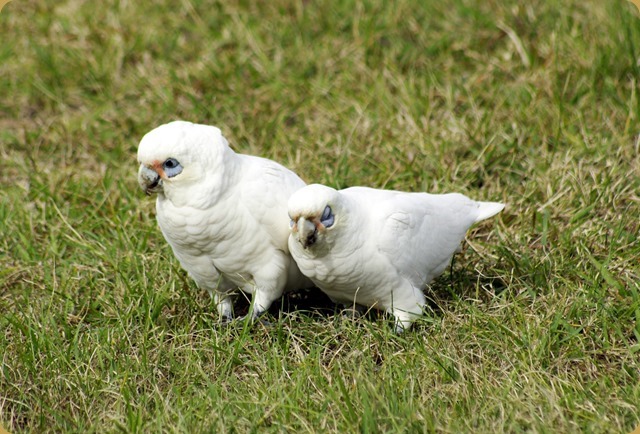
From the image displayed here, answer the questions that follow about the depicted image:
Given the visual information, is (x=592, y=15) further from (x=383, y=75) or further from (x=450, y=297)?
(x=450, y=297)

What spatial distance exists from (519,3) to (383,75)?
133 cm

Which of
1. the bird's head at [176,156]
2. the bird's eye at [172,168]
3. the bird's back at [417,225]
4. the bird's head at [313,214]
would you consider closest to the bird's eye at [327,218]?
the bird's head at [313,214]

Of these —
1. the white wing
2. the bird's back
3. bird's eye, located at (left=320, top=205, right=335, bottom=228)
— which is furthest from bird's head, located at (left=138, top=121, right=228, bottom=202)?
the bird's back

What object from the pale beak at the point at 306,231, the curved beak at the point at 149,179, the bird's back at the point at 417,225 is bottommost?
the bird's back at the point at 417,225

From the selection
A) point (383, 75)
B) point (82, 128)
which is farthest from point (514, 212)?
point (82, 128)

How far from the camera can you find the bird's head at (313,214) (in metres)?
3.49

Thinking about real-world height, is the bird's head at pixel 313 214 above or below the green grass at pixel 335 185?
above

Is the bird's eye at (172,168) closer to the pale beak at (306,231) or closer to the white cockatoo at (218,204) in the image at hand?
the white cockatoo at (218,204)

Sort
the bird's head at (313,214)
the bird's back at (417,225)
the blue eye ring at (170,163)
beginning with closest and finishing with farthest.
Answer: the bird's head at (313,214), the blue eye ring at (170,163), the bird's back at (417,225)

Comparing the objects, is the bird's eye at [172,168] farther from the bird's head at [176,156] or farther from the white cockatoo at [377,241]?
the white cockatoo at [377,241]

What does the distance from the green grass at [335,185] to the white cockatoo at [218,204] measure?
33cm

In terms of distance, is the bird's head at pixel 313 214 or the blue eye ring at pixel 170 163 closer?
the bird's head at pixel 313 214

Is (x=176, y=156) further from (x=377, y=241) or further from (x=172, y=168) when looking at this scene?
(x=377, y=241)

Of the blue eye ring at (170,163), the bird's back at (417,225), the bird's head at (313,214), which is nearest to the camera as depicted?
the bird's head at (313,214)
